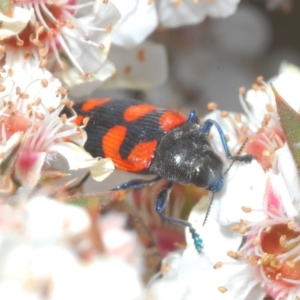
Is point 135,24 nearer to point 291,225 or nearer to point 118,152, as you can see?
point 118,152

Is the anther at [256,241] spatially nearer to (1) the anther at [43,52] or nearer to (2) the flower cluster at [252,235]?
(2) the flower cluster at [252,235]

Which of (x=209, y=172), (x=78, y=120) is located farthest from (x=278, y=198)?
(x=78, y=120)

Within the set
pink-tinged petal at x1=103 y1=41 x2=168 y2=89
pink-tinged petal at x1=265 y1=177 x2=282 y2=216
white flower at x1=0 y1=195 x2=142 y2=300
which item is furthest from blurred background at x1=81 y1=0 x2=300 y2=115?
white flower at x1=0 y1=195 x2=142 y2=300

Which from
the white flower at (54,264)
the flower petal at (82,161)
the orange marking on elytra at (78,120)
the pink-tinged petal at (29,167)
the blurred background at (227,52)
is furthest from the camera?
the blurred background at (227,52)

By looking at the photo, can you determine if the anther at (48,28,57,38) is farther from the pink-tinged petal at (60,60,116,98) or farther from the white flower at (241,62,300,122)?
the white flower at (241,62,300,122)

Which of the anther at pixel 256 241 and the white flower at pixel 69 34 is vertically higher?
the white flower at pixel 69 34

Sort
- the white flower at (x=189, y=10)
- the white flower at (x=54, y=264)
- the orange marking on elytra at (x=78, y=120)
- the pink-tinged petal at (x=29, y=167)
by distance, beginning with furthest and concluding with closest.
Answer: the white flower at (x=189, y=10)
the orange marking on elytra at (x=78, y=120)
the pink-tinged petal at (x=29, y=167)
the white flower at (x=54, y=264)

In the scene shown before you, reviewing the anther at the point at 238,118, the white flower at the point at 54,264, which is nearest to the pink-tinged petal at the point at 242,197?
the anther at the point at 238,118

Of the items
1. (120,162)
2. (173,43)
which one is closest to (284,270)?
(120,162)

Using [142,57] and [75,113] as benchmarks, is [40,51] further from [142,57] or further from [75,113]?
[142,57]
